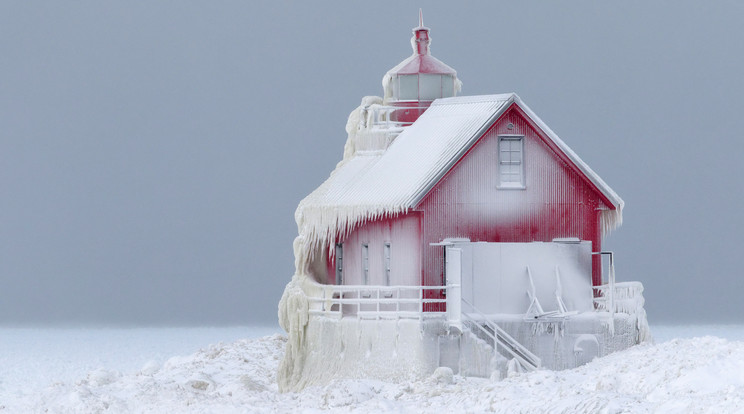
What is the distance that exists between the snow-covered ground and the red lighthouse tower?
9231 millimetres

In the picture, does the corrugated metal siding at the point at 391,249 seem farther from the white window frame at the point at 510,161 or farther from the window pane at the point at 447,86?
the window pane at the point at 447,86

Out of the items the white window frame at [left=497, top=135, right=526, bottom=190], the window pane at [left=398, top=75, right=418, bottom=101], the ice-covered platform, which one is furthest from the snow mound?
the window pane at [left=398, top=75, right=418, bottom=101]

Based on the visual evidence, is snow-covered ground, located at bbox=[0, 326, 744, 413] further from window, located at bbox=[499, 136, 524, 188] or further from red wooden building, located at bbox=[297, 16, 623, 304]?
window, located at bbox=[499, 136, 524, 188]

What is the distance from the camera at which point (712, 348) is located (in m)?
34.8

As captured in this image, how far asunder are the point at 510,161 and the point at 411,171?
2.70 m

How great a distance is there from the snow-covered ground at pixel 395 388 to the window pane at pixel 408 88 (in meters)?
9.59

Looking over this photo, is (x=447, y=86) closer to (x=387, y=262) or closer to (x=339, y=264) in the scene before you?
(x=339, y=264)

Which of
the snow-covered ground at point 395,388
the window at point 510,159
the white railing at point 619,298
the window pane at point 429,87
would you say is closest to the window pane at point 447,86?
the window pane at point 429,87

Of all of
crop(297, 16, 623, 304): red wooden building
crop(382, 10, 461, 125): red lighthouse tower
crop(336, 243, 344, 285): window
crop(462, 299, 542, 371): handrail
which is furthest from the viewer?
crop(382, 10, 461, 125): red lighthouse tower

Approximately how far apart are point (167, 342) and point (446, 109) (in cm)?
3624

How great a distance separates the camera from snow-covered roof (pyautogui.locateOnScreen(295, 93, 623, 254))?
39844 mm

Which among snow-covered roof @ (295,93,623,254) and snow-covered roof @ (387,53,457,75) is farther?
snow-covered roof @ (387,53,457,75)

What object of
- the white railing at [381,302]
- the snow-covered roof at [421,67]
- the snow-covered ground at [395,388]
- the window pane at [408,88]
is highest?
the snow-covered roof at [421,67]

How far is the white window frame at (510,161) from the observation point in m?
40.5
